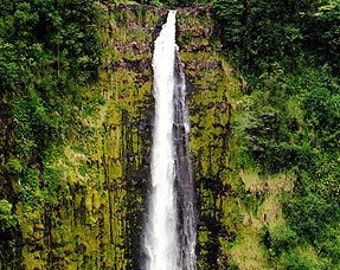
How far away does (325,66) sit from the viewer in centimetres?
2112

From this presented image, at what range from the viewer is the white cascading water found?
17969 mm

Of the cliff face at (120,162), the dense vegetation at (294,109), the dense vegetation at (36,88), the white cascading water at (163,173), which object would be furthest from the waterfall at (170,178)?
the dense vegetation at (36,88)

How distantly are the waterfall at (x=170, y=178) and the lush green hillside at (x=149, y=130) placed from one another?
351 millimetres

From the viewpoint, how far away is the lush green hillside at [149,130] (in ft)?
53.3

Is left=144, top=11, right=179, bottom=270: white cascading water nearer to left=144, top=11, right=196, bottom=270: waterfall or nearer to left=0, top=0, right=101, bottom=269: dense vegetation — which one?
left=144, top=11, right=196, bottom=270: waterfall

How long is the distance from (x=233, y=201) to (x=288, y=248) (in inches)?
97.1

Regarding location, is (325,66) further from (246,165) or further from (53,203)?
(53,203)

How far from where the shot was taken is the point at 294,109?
808 inches

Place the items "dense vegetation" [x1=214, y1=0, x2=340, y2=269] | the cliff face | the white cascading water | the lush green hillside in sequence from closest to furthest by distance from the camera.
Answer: the cliff face → the lush green hillside → the white cascading water → "dense vegetation" [x1=214, y1=0, x2=340, y2=269]

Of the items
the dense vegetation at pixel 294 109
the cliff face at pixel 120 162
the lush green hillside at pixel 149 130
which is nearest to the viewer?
the cliff face at pixel 120 162

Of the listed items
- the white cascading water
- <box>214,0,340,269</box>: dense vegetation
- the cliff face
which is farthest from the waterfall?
<box>214,0,340,269</box>: dense vegetation

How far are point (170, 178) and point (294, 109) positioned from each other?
5603 mm

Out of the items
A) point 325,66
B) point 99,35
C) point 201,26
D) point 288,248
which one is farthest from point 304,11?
point 288,248

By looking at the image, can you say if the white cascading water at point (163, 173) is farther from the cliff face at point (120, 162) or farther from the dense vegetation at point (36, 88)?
the dense vegetation at point (36, 88)
